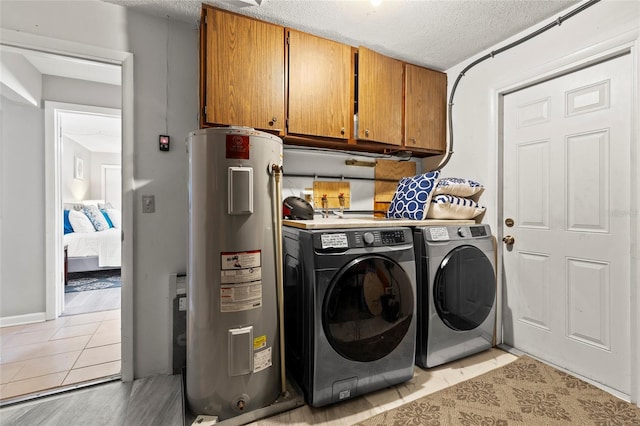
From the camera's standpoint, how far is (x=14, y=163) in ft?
8.58

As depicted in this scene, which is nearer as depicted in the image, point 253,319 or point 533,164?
point 253,319

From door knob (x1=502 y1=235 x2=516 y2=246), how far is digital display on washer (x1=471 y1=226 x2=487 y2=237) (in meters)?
0.26

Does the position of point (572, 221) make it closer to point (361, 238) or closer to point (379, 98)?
point (361, 238)

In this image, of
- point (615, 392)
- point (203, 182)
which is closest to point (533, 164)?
point (615, 392)

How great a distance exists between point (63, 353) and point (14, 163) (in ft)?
5.89

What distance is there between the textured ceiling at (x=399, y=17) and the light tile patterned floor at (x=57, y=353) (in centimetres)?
233

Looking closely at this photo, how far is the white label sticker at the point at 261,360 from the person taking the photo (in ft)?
4.71

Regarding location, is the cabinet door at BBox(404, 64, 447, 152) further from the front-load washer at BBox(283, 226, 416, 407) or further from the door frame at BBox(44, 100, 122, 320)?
the door frame at BBox(44, 100, 122, 320)

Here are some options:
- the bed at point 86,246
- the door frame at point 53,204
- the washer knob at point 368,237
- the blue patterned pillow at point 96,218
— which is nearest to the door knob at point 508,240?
the washer knob at point 368,237

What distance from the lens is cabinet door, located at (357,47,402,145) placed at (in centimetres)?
213

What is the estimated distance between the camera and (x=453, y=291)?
74.0 inches

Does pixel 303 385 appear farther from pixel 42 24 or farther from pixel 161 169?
pixel 42 24

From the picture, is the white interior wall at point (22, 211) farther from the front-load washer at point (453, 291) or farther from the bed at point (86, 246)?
the front-load washer at point (453, 291)

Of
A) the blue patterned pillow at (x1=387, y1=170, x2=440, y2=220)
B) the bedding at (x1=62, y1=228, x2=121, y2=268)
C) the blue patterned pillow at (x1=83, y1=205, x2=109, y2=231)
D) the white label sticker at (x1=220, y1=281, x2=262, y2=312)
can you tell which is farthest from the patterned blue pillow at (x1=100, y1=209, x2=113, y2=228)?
the blue patterned pillow at (x1=387, y1=170, x2=440, y2=220)
